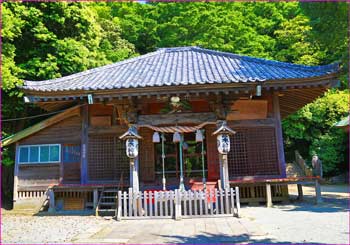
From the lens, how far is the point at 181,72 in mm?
12172

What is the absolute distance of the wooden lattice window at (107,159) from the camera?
12828mm

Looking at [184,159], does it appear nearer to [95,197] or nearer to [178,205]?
[95,197]

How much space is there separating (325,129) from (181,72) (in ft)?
56.6

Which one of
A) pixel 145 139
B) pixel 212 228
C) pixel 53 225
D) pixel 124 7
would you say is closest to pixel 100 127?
pixel 145 139

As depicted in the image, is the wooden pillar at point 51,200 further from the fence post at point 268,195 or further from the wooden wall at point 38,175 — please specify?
the fence post at point 268,195

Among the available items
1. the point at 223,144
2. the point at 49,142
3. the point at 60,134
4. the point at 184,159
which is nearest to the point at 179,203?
the point at 223,144

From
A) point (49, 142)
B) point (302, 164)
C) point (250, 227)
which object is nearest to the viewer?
point (250, 227)

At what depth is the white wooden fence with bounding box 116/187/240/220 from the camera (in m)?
9.45

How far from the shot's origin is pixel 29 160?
1342 cm

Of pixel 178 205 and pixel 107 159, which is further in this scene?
pixel 107 159

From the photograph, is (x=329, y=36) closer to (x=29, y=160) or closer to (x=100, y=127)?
(x=100, y=127)

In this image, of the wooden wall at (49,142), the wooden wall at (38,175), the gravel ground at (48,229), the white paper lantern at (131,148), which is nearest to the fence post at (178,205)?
the white paper lantern at (131,148)

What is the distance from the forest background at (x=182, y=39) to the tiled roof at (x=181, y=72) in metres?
1.37

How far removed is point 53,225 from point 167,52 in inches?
404
